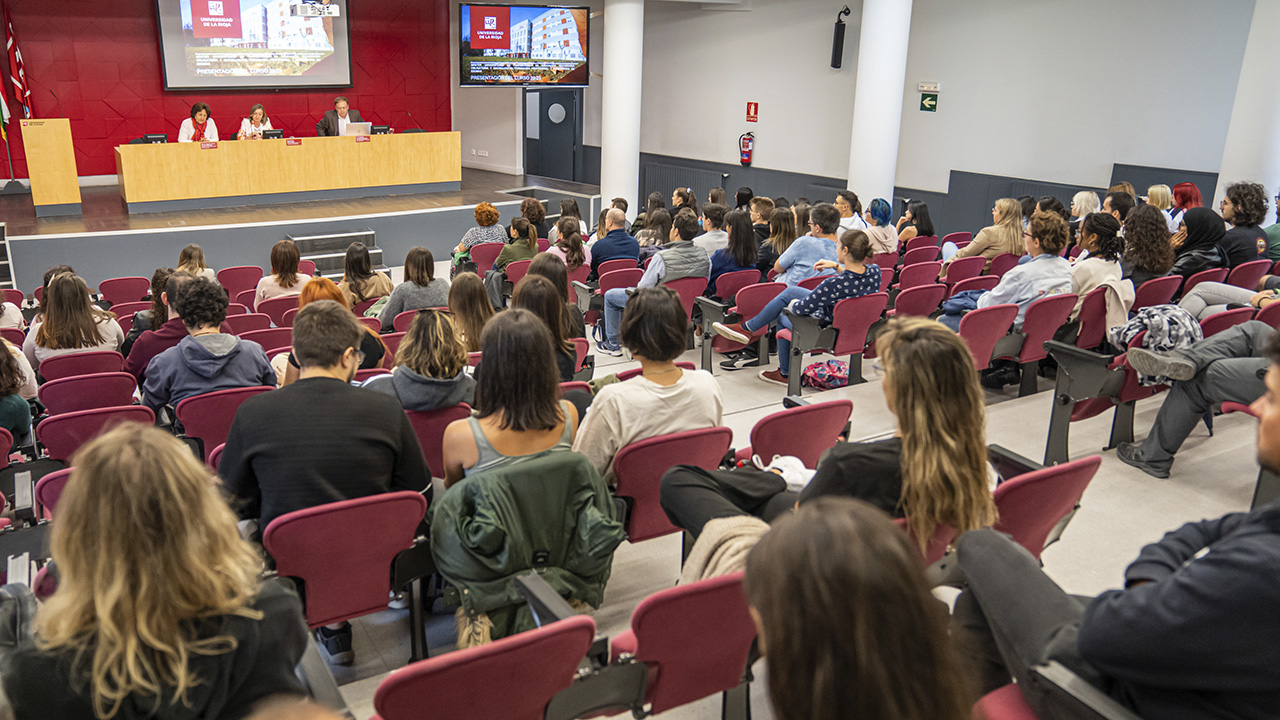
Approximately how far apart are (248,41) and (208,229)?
4.99 m

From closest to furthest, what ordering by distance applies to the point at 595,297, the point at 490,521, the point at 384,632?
the point at 490,521, the point at 384,632, the point at 595,297

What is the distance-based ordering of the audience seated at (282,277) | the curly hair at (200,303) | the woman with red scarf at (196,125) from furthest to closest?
the woman with red scarf at (196,125)
the audience seated at (282,277)
the curly hair at (200,303)

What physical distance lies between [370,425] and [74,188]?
10.3 meters

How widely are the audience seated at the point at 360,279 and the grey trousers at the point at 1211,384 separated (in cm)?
485

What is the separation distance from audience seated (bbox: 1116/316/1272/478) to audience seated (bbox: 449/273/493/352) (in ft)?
10.4

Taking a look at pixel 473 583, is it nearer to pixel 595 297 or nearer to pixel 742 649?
pixel 742 649

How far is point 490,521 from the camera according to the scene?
241 cm

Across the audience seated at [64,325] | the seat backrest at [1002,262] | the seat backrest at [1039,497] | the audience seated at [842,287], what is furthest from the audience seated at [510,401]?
the seat backrest at [1002,262]

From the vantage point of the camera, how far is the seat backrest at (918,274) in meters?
6.56

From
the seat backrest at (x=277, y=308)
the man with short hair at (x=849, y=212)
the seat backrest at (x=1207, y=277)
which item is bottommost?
the seat backrest at (x=277, y=308)

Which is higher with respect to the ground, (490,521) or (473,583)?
(490,521)

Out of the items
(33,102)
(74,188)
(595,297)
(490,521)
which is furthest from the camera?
(33,102)

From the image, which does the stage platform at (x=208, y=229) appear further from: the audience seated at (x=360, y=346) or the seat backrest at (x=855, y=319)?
the seat backrest at (x=855, y=319)

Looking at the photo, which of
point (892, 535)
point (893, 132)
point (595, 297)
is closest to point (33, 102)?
point (595, 297)
